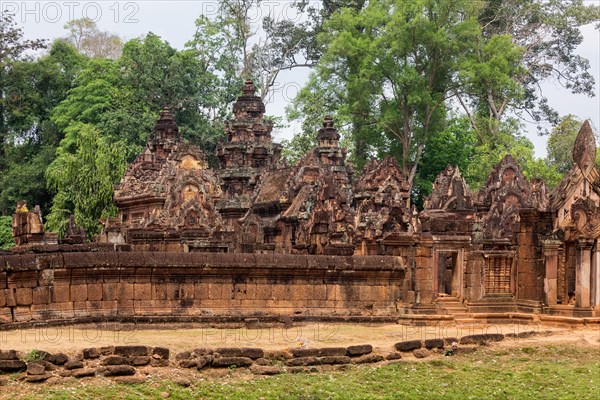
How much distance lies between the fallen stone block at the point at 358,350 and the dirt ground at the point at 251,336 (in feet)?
1.13

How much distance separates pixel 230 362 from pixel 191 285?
3763 mm

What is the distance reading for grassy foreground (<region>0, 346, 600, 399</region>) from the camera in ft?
48.9

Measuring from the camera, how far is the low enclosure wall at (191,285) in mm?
18188

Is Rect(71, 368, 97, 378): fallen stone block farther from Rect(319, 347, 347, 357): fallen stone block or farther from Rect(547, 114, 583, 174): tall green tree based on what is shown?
Rect(547, 114, 583, 174): tall green tree

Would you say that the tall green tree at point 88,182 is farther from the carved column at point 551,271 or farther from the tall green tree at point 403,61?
the carved column at point 551,271

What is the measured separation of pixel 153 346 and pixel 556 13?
49.1 metres

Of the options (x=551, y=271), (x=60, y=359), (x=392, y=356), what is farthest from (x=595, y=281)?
(x=60, y=359)

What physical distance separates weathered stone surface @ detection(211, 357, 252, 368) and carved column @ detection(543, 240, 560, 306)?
9.13m

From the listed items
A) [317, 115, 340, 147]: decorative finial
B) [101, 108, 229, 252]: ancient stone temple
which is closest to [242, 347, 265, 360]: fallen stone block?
[101, 108, 229, 252]: ancient stone temple

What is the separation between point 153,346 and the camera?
16.4 metres

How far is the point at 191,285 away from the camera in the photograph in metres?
19.7

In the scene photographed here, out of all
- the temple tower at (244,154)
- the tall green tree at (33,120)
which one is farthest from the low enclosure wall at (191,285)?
the tall green tree at (33,120)

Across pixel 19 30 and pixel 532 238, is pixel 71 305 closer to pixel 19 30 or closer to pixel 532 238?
pixel 532 238

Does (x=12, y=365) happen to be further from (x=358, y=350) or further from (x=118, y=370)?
(x=358, y=350)
